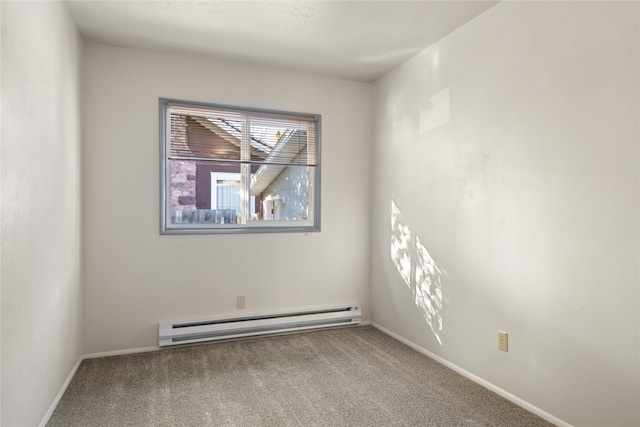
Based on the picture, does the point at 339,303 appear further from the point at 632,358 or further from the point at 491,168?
the point at 632,358

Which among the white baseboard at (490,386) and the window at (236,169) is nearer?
the white baseboard at (490,386)

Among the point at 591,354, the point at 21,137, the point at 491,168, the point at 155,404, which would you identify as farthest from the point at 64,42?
the point at 591,354

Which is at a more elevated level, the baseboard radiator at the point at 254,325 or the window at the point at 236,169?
the window at the point at 236,169

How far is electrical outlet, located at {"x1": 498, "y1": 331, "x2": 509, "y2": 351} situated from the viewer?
2.31 m

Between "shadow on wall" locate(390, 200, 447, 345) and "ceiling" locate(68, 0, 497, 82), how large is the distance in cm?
136

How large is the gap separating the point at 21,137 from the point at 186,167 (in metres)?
1.61

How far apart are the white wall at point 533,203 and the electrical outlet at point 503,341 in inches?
1.4

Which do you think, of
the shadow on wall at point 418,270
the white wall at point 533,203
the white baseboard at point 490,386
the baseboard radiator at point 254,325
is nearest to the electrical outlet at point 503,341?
the white wall at point 533,203

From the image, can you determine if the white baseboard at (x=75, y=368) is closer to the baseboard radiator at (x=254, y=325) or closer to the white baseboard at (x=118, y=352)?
the white baseboard at (x=118, y=352)

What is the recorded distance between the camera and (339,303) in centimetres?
372

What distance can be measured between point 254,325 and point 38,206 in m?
1.94

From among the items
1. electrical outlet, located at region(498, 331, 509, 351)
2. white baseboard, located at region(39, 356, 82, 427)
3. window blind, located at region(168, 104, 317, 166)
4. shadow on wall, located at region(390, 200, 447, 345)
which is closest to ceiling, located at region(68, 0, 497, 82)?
window blind, located at region(168, 104, 317, 166)

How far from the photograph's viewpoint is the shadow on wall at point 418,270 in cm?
288

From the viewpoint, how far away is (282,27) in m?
2.67
